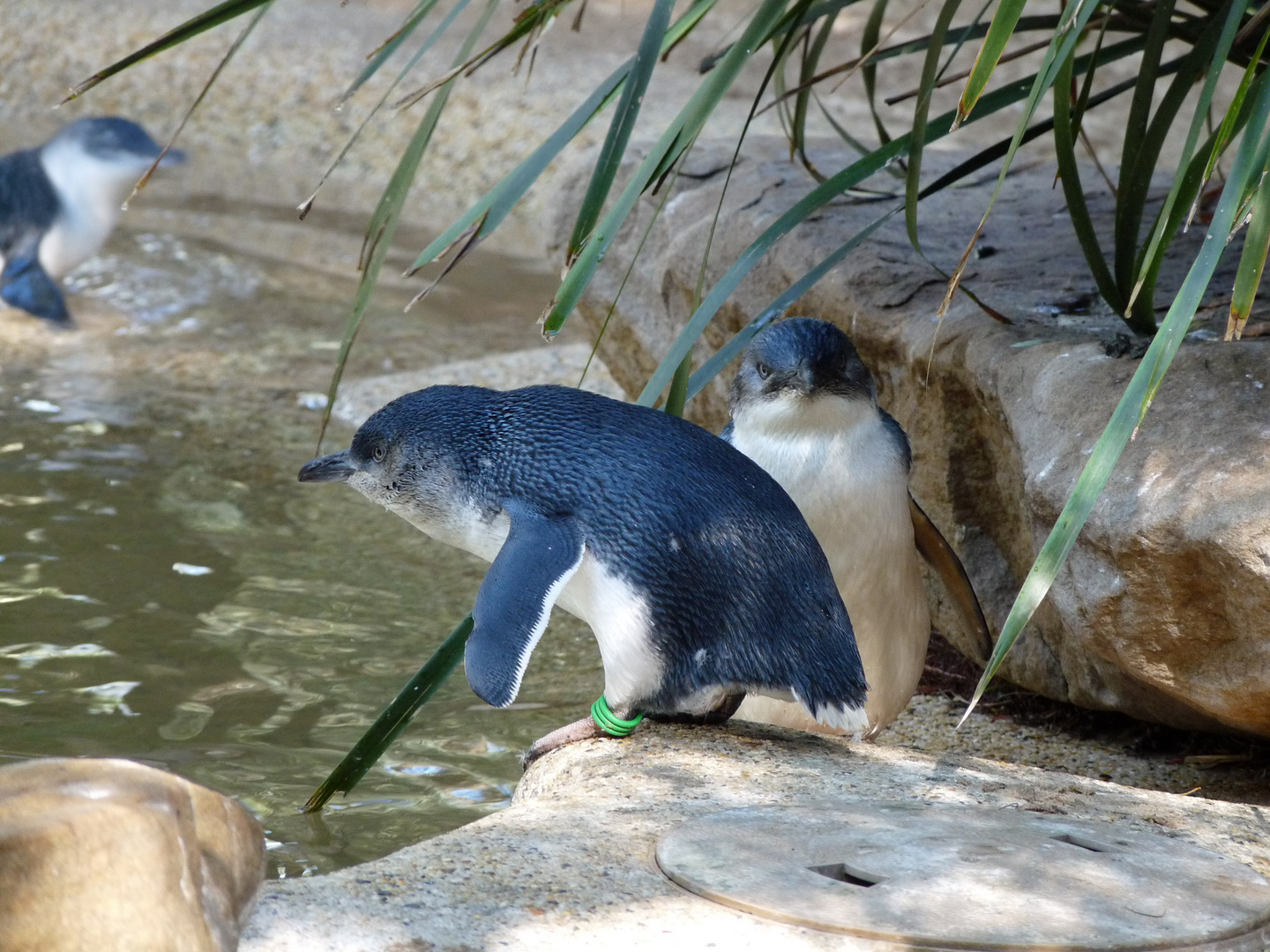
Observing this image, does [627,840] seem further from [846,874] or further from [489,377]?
[489,377]

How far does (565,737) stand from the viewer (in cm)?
235

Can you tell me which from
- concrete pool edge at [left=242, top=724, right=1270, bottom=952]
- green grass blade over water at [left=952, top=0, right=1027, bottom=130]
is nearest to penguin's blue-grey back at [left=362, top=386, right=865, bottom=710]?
concrete pool edge at [left=242, top=724, right=1270, bottom=952]

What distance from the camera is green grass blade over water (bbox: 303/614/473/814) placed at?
2268 mm

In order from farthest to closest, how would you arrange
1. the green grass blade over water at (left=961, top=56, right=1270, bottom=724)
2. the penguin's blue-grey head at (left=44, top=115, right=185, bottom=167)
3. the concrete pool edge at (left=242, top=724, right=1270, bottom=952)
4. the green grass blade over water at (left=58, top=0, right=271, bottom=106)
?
the penguin's blue-grey head at (left=44, top=115, right=185, bottom=167), the green grass blade over water at (left=58, top=0, right=271, bottom=106), the green grass blade over water at (left=961, top=56, right=1270, bottom=724), the concrete pool edge at (left=242, top=724, right=1270, bottom=952)

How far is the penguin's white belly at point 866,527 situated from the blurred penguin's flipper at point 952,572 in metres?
0.08

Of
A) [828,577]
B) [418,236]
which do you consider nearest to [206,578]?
[828,577]

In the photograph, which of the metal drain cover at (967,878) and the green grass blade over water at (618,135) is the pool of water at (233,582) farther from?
the green grass blade over water at (618,135)

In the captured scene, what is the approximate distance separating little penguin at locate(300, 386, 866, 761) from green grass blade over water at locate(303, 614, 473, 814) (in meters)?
0.17

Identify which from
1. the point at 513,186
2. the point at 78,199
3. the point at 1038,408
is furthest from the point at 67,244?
the point at 1038,408

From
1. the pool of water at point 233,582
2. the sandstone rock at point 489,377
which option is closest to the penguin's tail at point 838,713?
the pool of water at point 233,582

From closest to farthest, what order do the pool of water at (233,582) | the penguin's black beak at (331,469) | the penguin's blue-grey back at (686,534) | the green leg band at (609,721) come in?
the penguin's blue-grey back at (686,534) < the green leg band at (609,721) < the penguin's black beak at (331,469) < the pool of water at (233,582)

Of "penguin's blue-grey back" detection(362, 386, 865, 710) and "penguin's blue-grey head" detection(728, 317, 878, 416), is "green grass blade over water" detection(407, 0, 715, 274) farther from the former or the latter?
"penguin's blue-grey head" detection(728, 317, 878, 416)

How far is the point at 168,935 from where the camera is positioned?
1395mm

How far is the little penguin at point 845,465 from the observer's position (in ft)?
8.55
